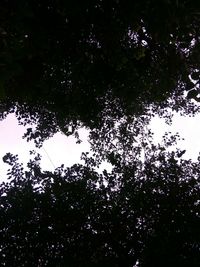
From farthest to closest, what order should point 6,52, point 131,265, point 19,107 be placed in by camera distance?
1. point 19,107
2. point 131,265
3. point 6,52

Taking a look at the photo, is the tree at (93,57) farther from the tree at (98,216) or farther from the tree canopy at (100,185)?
the tree at (98,216)

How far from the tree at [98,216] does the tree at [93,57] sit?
261 centimetres

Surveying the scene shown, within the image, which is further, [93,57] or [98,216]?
[98,216]

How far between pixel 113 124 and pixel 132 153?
1.79m

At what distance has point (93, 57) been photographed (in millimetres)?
13133

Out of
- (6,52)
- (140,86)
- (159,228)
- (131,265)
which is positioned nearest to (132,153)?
(159,228)

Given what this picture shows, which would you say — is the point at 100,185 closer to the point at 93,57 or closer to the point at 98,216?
the point at 98,216

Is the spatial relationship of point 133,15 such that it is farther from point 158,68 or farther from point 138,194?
point 138,194

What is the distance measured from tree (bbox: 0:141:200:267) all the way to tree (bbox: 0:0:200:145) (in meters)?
2.61

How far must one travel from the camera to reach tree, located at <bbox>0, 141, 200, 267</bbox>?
17344mm

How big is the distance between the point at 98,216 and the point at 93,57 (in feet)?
27.8

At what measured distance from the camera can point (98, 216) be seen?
60.5 feet

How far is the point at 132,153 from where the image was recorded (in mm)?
19672

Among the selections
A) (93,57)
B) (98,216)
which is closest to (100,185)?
(98,216)
